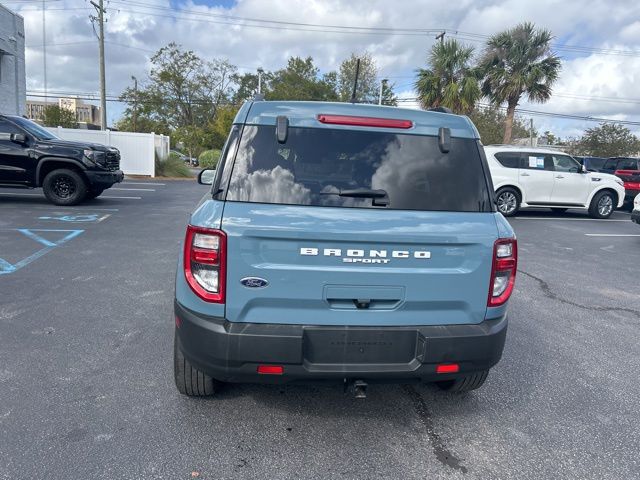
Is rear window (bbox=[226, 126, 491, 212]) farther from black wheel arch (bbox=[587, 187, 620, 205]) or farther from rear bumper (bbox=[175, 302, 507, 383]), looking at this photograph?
black wheel arch (bbox=[587, 187, 620, 205])

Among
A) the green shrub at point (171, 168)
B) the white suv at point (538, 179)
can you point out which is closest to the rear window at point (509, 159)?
the white suv at point (538, 179)

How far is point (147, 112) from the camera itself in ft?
150

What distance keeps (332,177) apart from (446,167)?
69 centimetres

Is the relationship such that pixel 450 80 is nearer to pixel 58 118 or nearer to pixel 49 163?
pixel 49 163

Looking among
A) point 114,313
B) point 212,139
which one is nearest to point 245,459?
point 114,313

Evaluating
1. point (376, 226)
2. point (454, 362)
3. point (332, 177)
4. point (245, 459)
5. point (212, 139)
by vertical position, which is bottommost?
point (245, 459)

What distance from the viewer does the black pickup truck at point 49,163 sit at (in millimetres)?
10117

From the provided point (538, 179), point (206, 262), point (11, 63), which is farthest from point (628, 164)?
point (11, 63)

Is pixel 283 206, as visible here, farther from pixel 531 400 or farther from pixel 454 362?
pixel 531 400

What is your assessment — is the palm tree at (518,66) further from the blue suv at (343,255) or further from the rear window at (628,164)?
the blue suv at (343,255)

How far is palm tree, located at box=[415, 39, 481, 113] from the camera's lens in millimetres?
20672

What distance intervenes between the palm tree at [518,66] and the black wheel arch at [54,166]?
59.5 feet

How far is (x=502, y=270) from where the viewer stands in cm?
263

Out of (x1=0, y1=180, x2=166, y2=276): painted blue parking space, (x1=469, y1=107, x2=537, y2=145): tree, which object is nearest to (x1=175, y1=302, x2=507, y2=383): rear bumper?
(x1=0, y1=180, x2=166, y2=276): painted blue parking space
